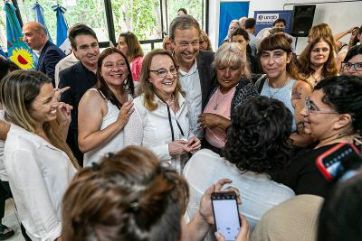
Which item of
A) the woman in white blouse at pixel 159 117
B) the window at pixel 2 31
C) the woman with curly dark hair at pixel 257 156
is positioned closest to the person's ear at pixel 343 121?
the woman with curly dark hair at pixel 257 156

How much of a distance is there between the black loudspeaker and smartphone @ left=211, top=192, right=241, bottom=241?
6.08m

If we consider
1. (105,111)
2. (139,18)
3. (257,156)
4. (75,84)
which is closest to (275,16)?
(139,18)

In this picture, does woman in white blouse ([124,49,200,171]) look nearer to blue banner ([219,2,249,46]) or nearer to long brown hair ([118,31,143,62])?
long brown hair ([118,31,143,62])

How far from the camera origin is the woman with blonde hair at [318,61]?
2.39 metres

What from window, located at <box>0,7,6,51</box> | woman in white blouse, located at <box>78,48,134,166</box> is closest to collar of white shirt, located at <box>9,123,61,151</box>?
woman in white blouse, located at <box>78,48,134,166</box>

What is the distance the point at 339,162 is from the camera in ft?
1.48

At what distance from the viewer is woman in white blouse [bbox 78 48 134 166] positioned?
150 cm

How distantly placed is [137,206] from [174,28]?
1.74 metres

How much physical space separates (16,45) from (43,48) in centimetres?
130

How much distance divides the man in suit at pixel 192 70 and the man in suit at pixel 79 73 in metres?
0.76

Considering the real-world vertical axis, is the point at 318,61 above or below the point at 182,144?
above

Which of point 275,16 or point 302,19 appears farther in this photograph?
point 275,16

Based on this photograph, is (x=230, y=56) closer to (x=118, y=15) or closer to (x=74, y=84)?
(x=74, y=84)

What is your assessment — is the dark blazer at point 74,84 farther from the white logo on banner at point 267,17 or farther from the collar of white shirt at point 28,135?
the white logo on banner at point 267,17
